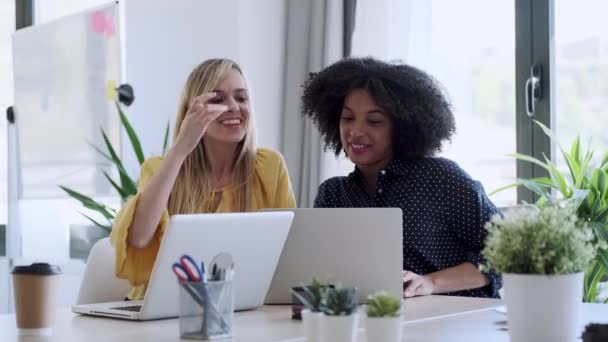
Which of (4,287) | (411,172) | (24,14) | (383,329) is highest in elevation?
(24,14)

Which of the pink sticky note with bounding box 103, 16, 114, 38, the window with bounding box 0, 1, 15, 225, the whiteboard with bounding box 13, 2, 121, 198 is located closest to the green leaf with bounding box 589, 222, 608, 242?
the whiteboard with bounding box 13, 2, 121, 198

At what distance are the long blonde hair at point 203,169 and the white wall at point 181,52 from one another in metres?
1.61

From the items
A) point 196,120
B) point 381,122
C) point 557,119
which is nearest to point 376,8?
point 557,119

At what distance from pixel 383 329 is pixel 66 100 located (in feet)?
10.9

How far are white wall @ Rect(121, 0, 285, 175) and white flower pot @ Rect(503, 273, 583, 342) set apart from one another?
2.76 metres

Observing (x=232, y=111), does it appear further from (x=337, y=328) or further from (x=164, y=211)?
(x=337, y=328)

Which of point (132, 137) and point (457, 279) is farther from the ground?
point (132, 137)

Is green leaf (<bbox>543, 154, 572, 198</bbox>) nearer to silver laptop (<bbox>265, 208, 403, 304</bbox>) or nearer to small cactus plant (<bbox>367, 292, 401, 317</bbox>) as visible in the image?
silver laptop (<bbox>265, 208, 403, 304</bbox>)

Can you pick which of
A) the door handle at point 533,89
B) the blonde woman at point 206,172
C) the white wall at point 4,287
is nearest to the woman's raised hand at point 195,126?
the blonde woman at point 206,172

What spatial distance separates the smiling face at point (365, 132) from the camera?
7.74 ft

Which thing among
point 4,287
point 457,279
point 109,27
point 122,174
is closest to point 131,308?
point 457,279

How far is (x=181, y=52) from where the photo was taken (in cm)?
403

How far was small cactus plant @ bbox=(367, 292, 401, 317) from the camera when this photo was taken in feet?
4.00

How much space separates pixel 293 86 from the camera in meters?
4.04
